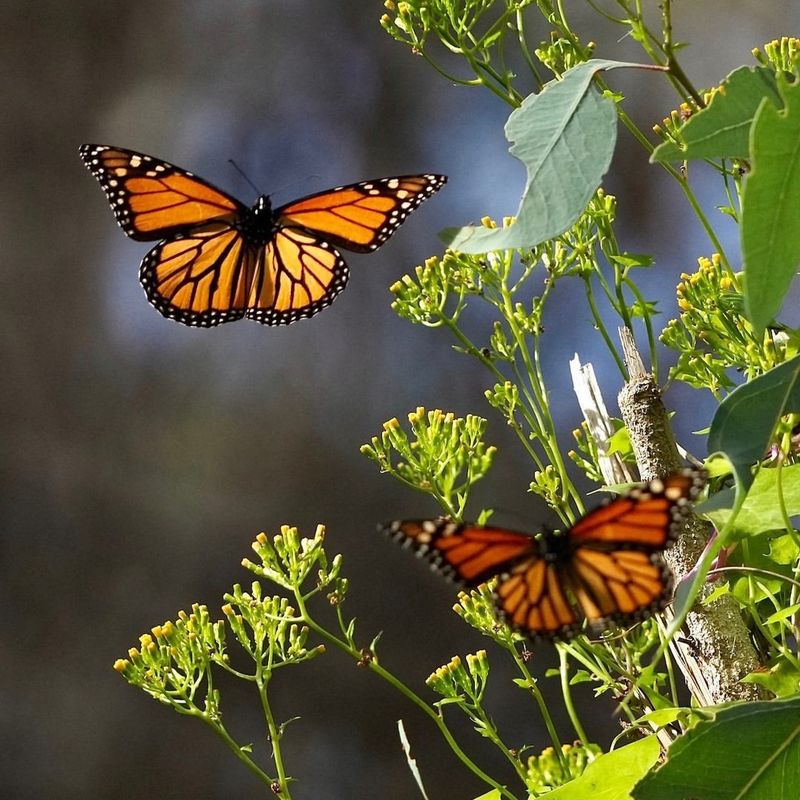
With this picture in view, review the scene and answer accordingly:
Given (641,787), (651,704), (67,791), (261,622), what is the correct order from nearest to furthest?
(641,787) → (651,704) → (261,622) → (67,791)

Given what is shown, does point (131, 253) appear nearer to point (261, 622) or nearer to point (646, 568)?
point (261, 622)

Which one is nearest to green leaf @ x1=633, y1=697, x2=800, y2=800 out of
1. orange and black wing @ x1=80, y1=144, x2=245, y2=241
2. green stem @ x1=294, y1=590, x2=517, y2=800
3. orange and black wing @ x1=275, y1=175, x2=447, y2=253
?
green stem @ x1=294, y1=590, x2=517, y2=800

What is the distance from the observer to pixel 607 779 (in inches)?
22.2

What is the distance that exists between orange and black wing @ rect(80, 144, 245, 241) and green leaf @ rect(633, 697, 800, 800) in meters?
0.78

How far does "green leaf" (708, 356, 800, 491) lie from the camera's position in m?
0.36

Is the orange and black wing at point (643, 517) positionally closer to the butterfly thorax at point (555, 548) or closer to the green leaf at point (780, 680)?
the butterfly thorax at point (555, 548)

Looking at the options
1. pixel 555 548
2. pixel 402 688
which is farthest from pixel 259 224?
pixel 555 548

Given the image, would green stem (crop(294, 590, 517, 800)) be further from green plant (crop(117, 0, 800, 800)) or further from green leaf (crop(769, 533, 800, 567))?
green leaf (crop(769, 533, 800, 567))

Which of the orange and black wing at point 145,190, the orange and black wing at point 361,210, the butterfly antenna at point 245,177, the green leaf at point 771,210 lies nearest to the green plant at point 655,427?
the green leaf at point 771,210

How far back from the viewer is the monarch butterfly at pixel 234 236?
107cm

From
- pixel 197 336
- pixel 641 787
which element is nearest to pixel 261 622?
pixel 641 787

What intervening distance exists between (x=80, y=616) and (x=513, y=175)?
4.27ft

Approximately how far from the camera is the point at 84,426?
2.29 meters

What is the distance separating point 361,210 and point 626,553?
62 cm
